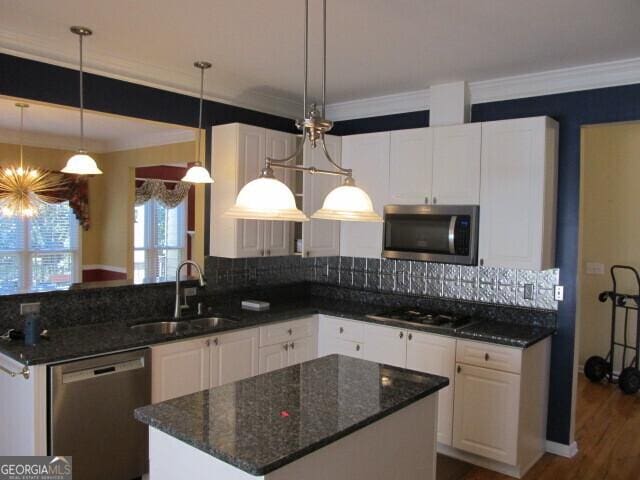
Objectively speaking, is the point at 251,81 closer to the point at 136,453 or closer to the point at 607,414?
the point at 136,453

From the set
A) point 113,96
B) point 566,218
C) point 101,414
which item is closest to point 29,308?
point 101,414

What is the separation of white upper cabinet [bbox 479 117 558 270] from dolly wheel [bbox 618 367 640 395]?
6.62 ft

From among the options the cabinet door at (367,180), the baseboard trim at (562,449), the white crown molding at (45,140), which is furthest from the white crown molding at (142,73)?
the white crown molding at (45,140)

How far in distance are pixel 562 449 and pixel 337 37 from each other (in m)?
3.05

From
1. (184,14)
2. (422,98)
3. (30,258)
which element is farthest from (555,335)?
(30,258)

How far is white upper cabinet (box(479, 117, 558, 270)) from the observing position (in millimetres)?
3350

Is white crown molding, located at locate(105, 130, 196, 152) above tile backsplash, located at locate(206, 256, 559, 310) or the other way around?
above

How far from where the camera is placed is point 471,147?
3.62 m

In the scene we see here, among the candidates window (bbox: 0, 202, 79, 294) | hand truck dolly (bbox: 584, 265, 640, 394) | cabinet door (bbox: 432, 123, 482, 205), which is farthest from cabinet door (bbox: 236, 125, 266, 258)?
window (bbox: 0, 202, 79, 294)

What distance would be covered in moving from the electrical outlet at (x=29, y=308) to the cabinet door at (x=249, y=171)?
135cm

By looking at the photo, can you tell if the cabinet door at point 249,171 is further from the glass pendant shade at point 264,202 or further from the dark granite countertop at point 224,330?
the glass pendant shade at point 264,202

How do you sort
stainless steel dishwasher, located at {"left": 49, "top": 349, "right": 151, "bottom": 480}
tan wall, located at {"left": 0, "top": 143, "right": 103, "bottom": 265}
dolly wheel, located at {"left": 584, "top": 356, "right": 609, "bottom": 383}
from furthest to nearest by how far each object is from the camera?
1. tan wall, located at {"left": 0, "top": 143, "right": 103, "bottom": 265}
2. dolly wheel, located at {"left": 584, "top": 356, "right": 609, "bottom": 383}
3. stainless steel dishwasher, located at {"left": 49, "top": 349, "right": 151, "bottom": 480}

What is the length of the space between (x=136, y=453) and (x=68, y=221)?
16.6 ft

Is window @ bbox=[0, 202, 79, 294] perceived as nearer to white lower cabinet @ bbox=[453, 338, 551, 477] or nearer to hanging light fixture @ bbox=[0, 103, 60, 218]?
hanging light fixture @ bbox=[0, 103, 60, 218]
